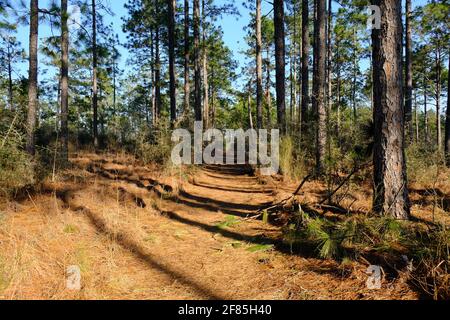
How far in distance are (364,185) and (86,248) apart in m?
4.66

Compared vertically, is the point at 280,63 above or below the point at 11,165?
above

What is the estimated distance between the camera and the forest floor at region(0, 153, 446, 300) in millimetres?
2514

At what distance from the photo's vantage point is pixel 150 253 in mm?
3662

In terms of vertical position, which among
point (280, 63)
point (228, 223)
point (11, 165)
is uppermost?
point (280, 63)

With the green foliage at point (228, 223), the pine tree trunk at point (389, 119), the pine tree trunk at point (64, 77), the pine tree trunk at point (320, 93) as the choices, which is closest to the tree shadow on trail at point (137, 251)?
the green foliage at point (228, 223)

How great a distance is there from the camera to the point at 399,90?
359 centimetres

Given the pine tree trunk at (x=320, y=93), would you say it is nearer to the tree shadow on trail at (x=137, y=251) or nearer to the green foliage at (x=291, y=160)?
the green foliage at (x=291, y=160)

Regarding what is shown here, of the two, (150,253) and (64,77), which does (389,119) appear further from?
(64,77)

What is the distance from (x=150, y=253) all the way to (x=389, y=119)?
3.05m

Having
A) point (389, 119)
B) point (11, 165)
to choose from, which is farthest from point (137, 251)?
point (389, 119)

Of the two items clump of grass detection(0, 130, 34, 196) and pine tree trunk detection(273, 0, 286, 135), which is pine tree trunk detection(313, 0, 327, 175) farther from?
clump of grass detection(0, 130, 34, 196)

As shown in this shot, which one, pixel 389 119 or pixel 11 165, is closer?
pixel 389 119
